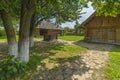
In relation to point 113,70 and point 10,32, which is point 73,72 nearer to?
point 113,70

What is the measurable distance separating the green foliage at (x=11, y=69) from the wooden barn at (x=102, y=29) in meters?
18.6

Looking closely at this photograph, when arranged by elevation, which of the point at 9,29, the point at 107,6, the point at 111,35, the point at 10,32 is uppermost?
the point at 107,6

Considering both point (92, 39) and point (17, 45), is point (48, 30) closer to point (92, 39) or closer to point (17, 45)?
point (92, 39)

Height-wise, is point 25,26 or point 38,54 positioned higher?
point 25,26

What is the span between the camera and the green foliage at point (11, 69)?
28.2ft

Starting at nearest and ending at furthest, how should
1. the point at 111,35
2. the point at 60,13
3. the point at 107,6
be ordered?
the point at 107,6
the point at 60,13
the point at 111,35

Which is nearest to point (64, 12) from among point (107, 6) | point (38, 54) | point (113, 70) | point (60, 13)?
point (60, 13)

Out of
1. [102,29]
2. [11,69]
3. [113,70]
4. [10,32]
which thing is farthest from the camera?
[102,29]

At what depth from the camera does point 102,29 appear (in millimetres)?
27172

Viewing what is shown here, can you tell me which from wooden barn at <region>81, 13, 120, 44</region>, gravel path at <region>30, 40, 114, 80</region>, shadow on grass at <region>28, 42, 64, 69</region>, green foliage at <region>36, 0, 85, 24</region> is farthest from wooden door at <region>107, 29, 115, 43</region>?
gravel path at <region>30, 40, 114, 80</region>

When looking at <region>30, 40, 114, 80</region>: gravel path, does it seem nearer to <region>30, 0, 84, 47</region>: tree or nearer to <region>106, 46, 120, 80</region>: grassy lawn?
<region>106, 46, 120, 80</region>: grassy lawn

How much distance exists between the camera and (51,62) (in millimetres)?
11445

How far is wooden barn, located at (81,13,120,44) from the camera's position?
1014 inches

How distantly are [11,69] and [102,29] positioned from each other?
66.4ft
